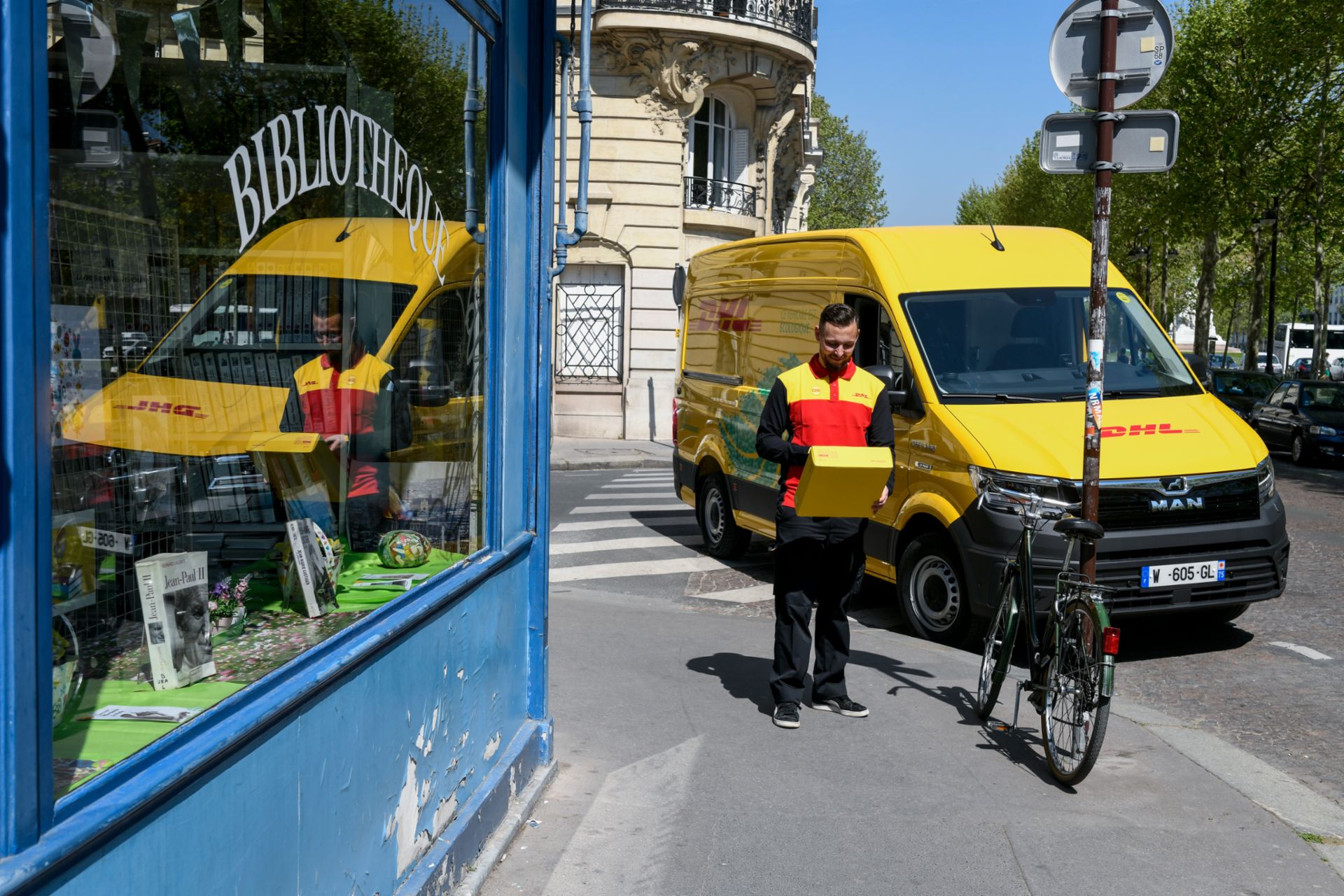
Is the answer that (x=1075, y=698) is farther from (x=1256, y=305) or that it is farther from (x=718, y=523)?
(x=1256, y=305)

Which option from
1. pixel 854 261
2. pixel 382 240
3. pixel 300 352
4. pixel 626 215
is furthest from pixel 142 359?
pixel 626 215

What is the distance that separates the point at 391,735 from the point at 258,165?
150cm

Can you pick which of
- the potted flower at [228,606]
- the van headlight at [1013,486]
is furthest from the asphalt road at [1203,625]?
the potted flower at [228,606]

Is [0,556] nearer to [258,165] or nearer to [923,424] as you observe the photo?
[258,165]

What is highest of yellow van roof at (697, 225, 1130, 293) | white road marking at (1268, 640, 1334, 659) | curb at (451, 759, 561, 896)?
yellow van roof at (697, 225, 1130, 293)

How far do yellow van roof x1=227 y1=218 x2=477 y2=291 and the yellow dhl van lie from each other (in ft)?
12.9

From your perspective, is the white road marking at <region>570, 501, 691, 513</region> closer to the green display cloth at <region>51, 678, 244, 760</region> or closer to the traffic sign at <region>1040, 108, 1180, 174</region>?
the traffic sign at <region>1040, 108, 1180, 174</region>

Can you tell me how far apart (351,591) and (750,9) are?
24.9 metres

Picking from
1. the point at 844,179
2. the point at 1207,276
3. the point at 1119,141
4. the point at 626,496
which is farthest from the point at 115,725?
the point at 844,179

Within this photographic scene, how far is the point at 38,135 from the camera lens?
1892 mm

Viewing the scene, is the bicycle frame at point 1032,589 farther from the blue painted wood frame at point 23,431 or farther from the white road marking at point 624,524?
the white road marking at point 624,524

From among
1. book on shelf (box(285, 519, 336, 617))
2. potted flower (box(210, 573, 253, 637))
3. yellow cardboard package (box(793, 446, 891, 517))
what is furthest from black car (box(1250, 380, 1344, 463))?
potted flower (box(210, 573, 253, 637))

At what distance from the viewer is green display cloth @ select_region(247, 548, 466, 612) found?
2.98 meters

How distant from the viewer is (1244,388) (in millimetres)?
30109
